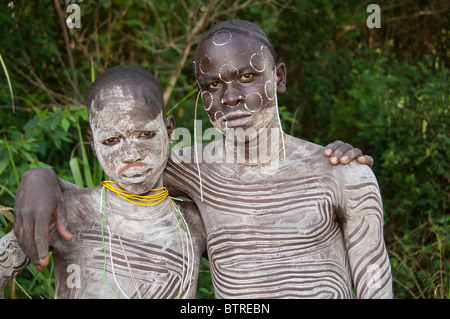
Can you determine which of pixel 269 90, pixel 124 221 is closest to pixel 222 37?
pixel 269 90

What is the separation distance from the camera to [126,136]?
8.23 feet

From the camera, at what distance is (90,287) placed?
2521 millimetres

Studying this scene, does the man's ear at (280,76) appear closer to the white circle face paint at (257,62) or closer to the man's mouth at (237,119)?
the white circle face paint at (257,62)

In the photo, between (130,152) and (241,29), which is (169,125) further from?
(241,29)

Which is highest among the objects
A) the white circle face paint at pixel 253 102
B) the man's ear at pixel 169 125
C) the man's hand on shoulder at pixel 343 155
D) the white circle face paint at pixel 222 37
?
the white circle face paint at pixel 222 37

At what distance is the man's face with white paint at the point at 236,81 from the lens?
2.54 meters

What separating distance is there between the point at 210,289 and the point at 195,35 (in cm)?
244

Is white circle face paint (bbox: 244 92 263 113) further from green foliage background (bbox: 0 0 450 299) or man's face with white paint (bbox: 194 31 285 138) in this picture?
green foliage background (bbox: 0 0 450 299)

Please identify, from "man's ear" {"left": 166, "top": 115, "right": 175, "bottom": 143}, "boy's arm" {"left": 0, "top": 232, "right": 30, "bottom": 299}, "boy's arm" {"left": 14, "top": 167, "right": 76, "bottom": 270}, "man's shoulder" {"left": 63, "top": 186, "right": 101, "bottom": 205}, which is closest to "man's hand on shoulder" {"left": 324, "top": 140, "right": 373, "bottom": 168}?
"man's ear" {"left": 166, "top": 115, "right": 175, "bottom": 143}

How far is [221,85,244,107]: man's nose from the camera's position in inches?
99.4

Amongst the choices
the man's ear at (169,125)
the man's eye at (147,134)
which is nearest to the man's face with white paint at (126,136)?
the man's eye at (147,134)

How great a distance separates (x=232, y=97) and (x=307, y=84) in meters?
4.46

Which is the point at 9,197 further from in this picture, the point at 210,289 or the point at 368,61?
the point at 368,61
